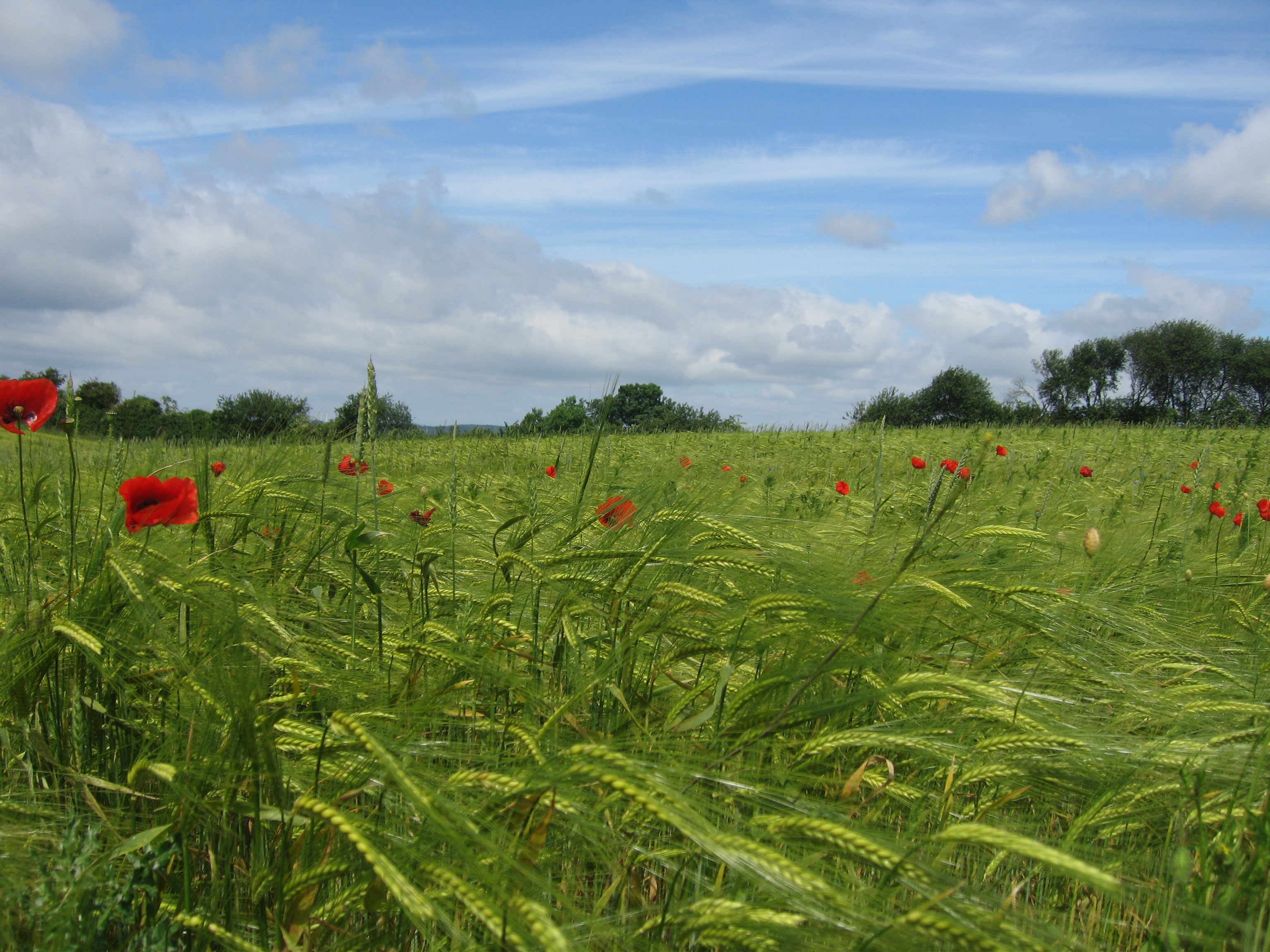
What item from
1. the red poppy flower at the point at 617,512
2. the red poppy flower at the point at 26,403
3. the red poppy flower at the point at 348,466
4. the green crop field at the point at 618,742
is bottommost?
the green crop field at the point at 618,742

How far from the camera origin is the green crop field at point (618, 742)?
2.74 ft

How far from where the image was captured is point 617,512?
1618mm

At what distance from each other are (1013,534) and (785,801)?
110cm

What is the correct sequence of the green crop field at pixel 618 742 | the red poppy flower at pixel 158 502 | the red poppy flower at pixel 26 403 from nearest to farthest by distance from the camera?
the green crop field at pixel 618 742 < the red poppy flower at pixel 158 502 < the red poppy flower at pixel 26 403

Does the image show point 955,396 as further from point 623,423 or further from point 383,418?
point 383,418

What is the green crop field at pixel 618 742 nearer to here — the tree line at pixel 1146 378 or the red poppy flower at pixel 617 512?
the red poppy flower at pixel 617 512

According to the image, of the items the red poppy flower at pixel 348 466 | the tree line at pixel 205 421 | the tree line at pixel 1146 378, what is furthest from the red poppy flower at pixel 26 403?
the tree line at pixel 1146 378

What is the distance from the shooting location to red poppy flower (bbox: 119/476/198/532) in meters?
1.46

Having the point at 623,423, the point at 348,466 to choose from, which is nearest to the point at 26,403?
the point at 348,466

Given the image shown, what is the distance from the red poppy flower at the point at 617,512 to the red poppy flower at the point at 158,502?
0.84 meters

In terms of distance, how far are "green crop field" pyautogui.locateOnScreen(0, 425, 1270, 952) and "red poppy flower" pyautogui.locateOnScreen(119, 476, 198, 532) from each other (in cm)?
6

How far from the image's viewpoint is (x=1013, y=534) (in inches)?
68.9

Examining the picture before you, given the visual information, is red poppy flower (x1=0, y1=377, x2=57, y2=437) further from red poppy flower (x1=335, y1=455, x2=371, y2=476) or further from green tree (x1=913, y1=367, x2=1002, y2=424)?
green tree (x1=913, y1=367, x2=1002, y2=424)

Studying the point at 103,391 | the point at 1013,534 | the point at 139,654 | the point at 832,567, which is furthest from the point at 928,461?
the point at 103,391
